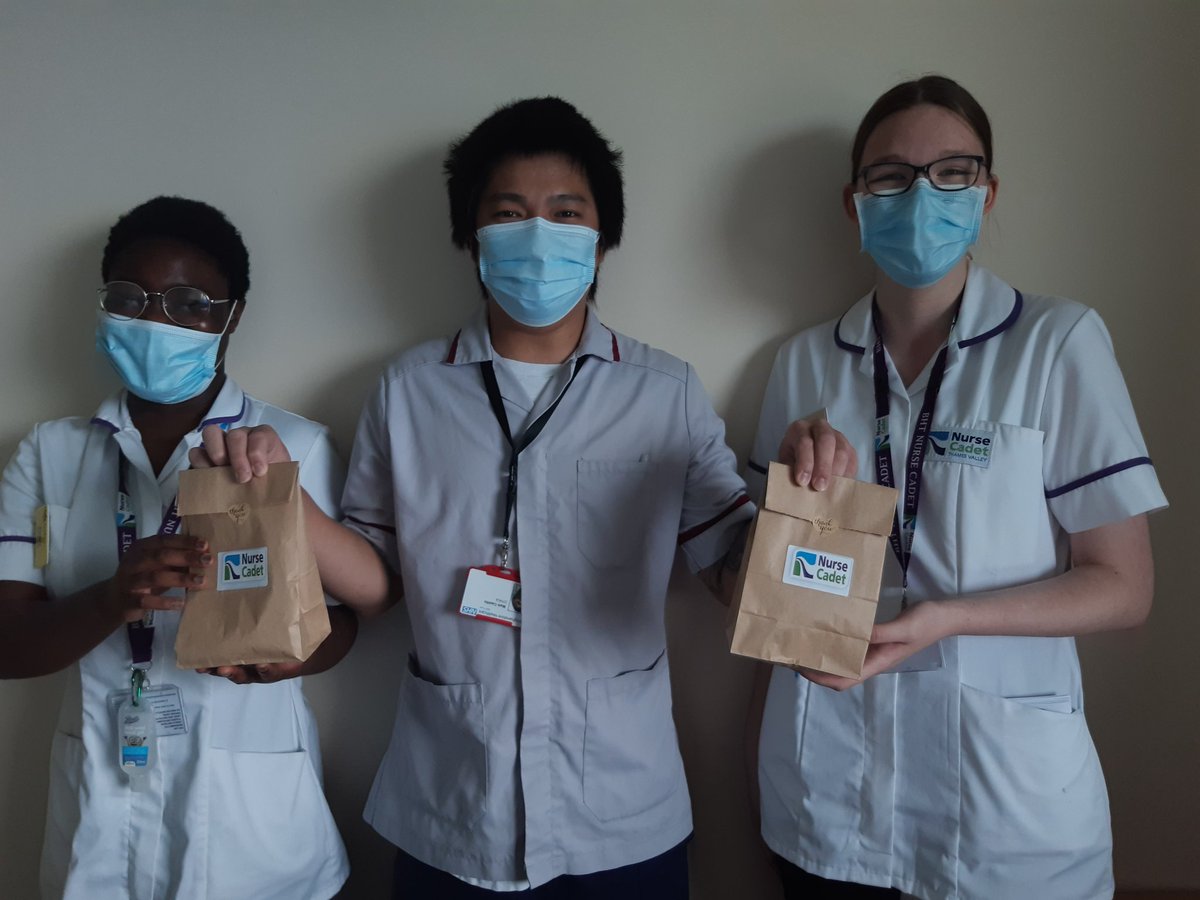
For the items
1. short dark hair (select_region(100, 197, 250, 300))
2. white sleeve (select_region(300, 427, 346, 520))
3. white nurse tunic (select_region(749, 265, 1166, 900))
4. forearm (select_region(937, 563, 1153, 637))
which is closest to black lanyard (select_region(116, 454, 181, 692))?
white sleeve (select_region(300, 427, 346, 520))

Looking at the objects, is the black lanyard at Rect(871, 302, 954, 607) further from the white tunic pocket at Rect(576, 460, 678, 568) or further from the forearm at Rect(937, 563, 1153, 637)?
the white tunic pocket at Rect(576, 460, 678, 568)

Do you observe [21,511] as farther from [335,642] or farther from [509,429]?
[509,429]

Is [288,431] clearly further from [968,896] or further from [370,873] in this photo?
[968,896]

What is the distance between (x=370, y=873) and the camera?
1.86 m

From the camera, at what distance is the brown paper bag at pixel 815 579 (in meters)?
1.16

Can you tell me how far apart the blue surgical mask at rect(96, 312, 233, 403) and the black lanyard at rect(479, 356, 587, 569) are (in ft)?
1.86

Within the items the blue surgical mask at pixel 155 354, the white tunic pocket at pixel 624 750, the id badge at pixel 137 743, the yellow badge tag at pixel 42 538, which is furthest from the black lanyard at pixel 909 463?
the yellow badge tag at pixel 42 538

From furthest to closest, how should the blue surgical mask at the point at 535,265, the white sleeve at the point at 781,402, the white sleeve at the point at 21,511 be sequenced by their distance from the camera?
the white sleeve at the point at 781,402
the white sleeve at the point at 21,511
the blue surgical mask at the point at 535,265

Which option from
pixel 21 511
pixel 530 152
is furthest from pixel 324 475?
pixel 530 152

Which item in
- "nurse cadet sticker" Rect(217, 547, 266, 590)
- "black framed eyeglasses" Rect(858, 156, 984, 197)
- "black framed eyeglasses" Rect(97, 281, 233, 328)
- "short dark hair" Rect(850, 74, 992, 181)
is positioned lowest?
"nurse cadet sticker" Rect(217, 547, 266, 590)

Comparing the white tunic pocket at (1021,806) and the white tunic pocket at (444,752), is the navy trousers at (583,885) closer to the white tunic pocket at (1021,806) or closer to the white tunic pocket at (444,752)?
the white tunic pocket at (444,752)

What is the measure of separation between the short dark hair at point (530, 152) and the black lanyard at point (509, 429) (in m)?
0.29

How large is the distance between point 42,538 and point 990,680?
188cm

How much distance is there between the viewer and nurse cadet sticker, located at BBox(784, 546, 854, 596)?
3.82 ft
